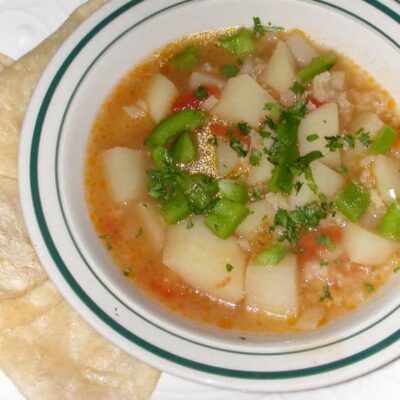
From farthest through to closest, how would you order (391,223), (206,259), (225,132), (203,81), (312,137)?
(203,81)
(225,132)
(312,137)
(391,223)
(206,259)

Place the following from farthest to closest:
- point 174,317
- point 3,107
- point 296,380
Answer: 1. point 3,107
2. point 174,317
3. point 296,380

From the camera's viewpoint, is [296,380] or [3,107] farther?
[3,107]

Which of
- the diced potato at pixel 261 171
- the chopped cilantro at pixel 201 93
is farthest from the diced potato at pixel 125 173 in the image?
the diced potato at pixel 261 171

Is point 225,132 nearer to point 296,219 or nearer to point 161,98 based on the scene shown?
point 161,98

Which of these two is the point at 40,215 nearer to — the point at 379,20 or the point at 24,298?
the point at 24,298

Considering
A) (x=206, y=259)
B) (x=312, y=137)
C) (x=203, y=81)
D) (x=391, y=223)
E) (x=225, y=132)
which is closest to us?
(x=206, y=259)

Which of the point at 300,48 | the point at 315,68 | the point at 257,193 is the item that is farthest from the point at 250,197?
the point at 300,48

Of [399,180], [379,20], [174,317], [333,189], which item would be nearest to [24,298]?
[174,317]
